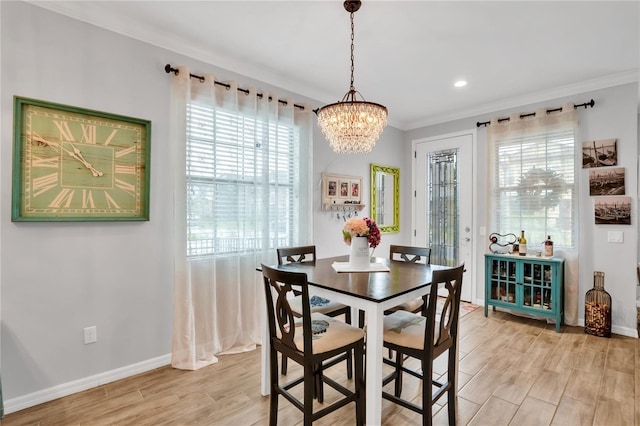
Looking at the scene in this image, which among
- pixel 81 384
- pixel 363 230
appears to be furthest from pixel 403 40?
pixel 81 384

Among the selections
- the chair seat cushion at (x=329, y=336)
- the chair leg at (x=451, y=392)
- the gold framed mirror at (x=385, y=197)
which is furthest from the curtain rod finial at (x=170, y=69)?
the chair leg at (x=451, y=392)

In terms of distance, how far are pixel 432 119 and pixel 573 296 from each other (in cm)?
286

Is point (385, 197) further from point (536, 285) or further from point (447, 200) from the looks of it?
point (536, 285)

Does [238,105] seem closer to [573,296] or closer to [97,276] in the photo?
[97,276]

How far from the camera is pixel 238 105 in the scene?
9.85 ft

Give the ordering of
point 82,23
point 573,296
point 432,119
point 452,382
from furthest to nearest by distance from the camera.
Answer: point 432,119
point 573,296
point 82,23
point 452,382

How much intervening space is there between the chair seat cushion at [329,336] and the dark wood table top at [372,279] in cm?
26

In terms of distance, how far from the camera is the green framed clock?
203cm

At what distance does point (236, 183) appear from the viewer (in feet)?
9.73

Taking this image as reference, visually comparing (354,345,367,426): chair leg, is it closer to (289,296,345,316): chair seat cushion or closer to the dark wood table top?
the dark wood table top

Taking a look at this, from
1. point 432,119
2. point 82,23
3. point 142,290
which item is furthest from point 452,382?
point 432,119

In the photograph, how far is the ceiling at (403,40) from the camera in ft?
7.34

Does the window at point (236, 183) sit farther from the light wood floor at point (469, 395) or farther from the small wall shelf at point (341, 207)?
the light wood floor at point (469, 395)

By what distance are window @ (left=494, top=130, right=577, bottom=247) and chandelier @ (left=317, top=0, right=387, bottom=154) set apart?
2512mm
